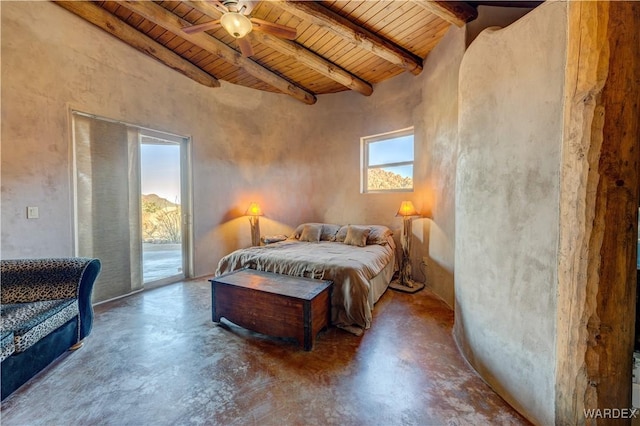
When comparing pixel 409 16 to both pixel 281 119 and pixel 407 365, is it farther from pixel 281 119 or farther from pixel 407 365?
pixel 407 365

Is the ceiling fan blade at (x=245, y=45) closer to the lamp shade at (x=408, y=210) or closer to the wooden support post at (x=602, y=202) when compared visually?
the wooden support post at (x=602, y=202)

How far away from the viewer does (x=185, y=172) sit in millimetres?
4016

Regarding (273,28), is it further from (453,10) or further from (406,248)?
(406,248)

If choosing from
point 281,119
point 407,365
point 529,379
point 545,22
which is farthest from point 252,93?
point 529,379

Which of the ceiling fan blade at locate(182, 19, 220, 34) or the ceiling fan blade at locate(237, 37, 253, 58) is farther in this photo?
the ceiling fan blade at locate(237, 37, 253, 58)

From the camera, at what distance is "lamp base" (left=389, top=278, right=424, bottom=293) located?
11.5ft

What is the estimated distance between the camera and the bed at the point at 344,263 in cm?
248

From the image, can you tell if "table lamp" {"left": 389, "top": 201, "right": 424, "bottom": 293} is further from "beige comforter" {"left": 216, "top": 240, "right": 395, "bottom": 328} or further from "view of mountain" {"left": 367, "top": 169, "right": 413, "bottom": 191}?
"view of mountain" {"left": 367, "top": 169, "right": 413, "bottom": 191}

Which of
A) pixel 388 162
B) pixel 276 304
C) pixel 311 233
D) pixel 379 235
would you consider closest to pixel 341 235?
pixel 311 233

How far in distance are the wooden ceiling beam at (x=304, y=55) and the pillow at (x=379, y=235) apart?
7.61 ft

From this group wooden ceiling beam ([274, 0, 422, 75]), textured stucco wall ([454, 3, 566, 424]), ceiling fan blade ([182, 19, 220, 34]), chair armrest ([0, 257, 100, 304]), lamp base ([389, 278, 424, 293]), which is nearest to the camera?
textured stucco wall ([454, 3, 566, 424])

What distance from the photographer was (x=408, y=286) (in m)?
3.65

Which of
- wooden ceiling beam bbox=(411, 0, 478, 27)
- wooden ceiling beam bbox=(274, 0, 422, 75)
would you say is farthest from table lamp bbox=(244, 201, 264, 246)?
wooden ceiling beam bbox=(411, 0, 478, 27)

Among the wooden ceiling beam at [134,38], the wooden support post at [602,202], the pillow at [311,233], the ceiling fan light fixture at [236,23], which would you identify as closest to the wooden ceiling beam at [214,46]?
the wooden ceiling beam at [134,38]
